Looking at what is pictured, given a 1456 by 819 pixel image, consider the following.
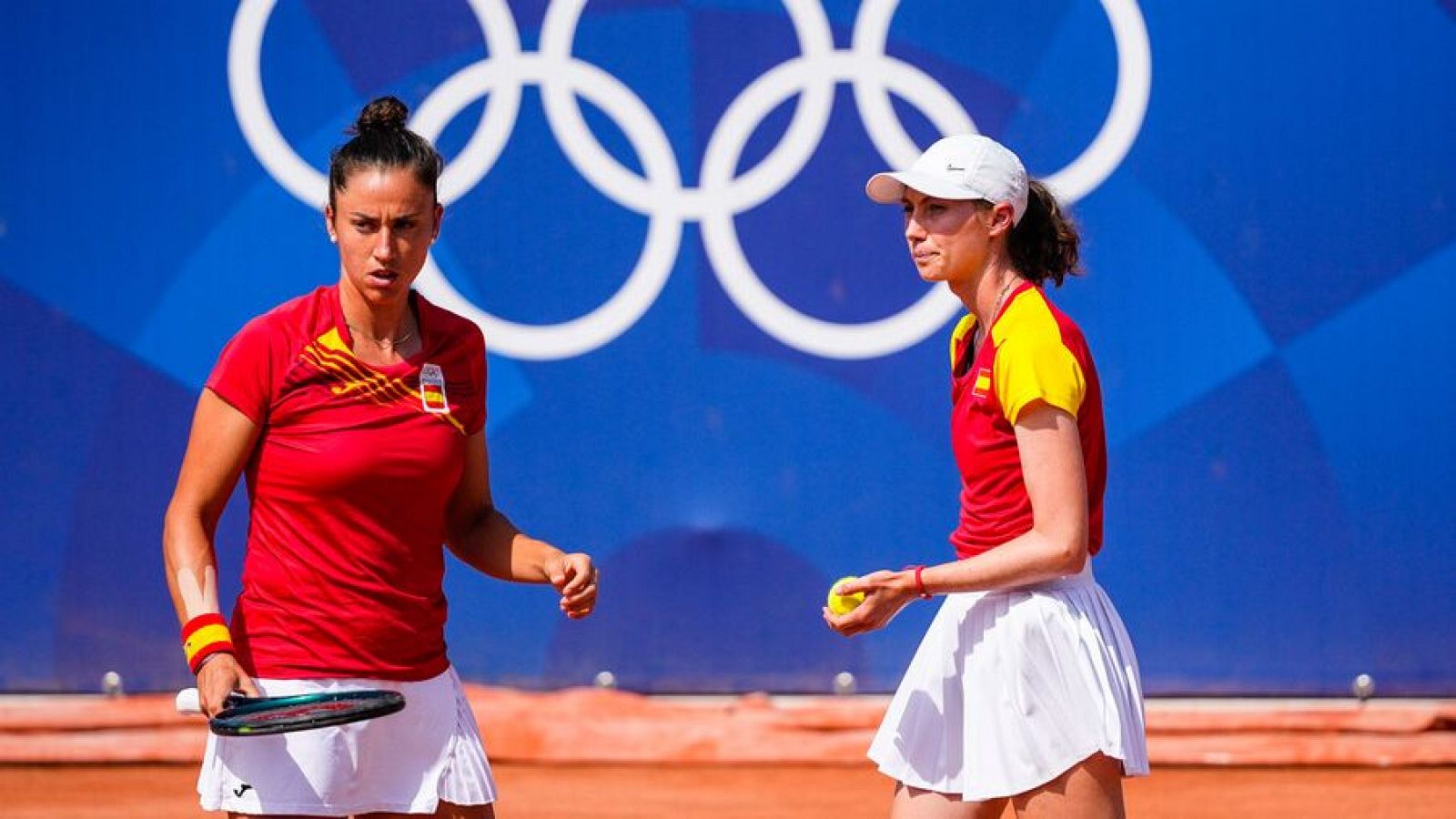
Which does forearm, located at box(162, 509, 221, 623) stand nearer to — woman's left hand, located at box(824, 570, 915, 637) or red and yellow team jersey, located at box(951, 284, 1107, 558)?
woman's left hand, located at box(824, 570, 915, 637)

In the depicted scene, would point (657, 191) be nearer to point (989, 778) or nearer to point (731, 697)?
point (731, 697)

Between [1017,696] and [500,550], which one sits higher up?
[500,550]

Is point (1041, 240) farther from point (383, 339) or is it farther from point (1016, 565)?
point (383, 339)

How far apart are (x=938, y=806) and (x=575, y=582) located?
0.82 meters

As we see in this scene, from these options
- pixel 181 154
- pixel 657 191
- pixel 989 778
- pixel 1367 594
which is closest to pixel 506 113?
pixel 657 191

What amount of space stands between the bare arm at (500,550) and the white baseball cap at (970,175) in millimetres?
924

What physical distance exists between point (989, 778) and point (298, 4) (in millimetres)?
4303

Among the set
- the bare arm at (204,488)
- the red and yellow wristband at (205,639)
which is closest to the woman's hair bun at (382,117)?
the bare arm at (204,488)

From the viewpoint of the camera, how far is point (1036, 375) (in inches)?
127

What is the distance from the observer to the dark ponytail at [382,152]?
3104mm

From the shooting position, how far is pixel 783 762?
6.43 m

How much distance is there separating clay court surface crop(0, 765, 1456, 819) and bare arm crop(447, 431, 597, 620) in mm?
2628

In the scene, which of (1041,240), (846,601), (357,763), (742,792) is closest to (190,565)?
(357,763)

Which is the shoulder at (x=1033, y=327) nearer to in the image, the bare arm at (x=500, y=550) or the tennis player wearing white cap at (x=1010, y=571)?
the tennis player wearing white cap at (x=1010, y=571)
